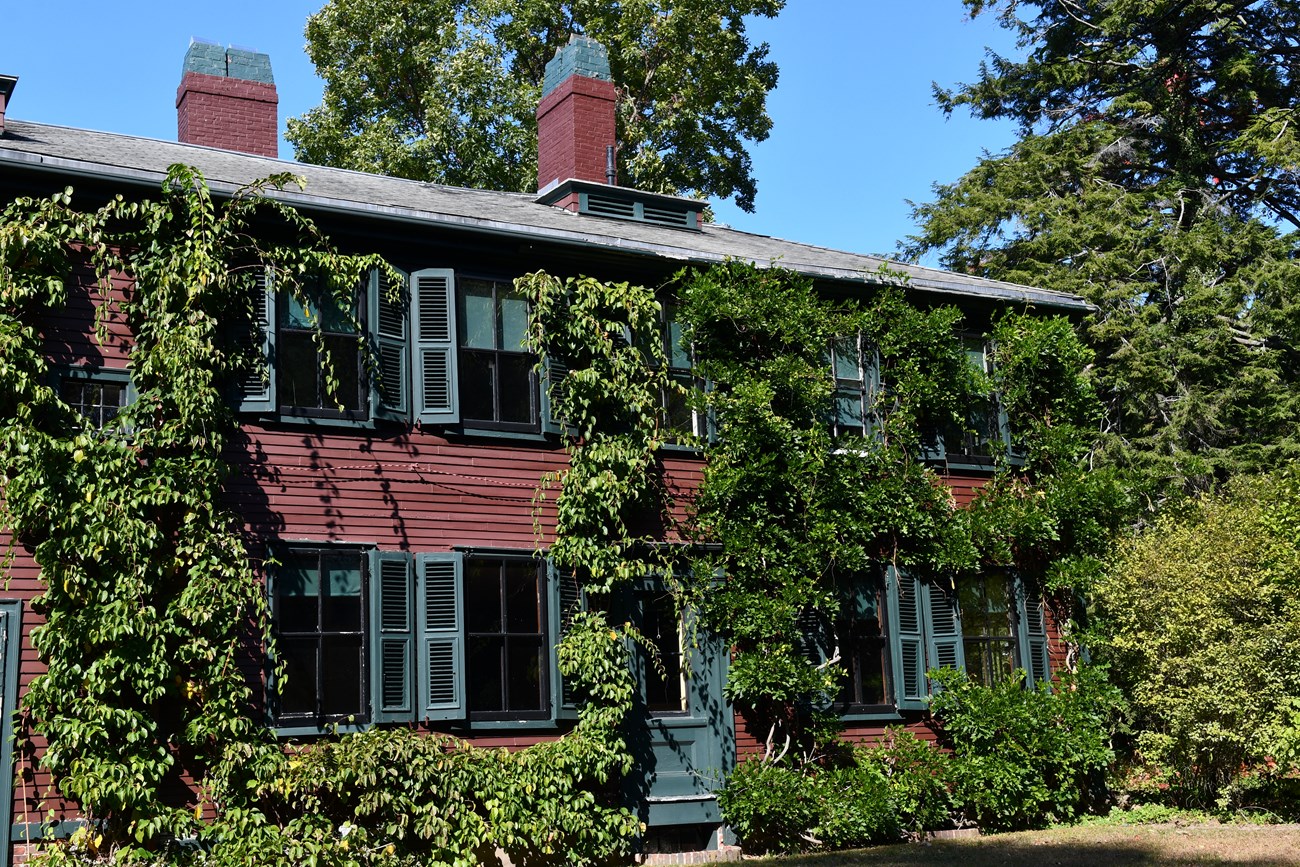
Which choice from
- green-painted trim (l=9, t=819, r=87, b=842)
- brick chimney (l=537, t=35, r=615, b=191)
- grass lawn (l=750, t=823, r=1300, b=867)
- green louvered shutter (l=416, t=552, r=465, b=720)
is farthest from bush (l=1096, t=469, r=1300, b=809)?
green-painted trim (l=9, t=819, r=87, b=842)

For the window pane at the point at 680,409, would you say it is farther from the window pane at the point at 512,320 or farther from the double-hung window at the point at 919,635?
the double-hung window at the point at 919,635

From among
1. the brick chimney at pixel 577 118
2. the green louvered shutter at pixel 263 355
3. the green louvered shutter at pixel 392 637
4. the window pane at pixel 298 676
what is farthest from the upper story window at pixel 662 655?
the brick chimney at pixel 577 118

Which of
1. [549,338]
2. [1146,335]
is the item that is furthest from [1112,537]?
[549,338]

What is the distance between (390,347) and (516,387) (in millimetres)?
1290

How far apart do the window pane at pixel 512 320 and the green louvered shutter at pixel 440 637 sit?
220 cm

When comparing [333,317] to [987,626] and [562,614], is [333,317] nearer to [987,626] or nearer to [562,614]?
[562,614]

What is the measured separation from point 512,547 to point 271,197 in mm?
3822

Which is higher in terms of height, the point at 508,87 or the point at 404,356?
the point at 508,87

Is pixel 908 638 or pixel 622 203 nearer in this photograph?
pixel 908 638

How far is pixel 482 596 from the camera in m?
12.4

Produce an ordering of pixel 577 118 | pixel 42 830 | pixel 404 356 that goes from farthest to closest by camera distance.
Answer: pixel 577 118 → pixel 404 356 → pixel 42 830

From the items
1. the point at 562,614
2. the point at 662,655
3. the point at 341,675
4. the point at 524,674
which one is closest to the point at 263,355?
the point at 341,675

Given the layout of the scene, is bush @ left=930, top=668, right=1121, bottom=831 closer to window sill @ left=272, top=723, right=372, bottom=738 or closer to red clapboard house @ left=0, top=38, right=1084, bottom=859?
red clapboard house @ left=0, top=38, right=1084, bottom=859

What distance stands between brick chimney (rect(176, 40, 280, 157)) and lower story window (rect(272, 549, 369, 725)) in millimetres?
6912
